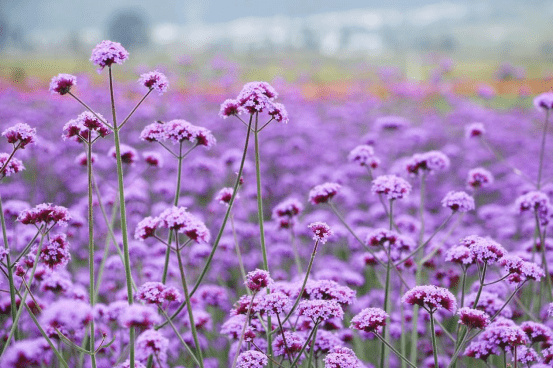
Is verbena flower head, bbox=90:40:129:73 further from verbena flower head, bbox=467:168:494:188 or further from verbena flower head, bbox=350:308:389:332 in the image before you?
verbena flower head, bbox=467:168:494:188

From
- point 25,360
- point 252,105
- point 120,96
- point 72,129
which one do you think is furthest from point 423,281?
point 120,96

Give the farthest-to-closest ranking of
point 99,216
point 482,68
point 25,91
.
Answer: point 482,68 < point 25,91 < point 99,216

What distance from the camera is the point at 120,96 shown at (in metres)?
11.2

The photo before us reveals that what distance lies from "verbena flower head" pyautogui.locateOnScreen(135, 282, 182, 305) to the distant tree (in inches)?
1083

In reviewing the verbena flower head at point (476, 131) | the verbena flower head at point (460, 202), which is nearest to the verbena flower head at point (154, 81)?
the verbena flower head at point (460, 202)

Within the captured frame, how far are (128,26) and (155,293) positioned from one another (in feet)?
97.7

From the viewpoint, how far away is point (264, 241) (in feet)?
6.60

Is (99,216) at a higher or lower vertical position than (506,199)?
lower

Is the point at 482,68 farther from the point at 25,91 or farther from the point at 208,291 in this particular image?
the point at 208,291

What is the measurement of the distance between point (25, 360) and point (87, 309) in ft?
0.75

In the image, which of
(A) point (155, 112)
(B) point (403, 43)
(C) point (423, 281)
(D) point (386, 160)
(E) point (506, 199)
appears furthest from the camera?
(B) point (403, 43)

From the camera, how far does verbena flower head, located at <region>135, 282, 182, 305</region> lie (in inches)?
73.1

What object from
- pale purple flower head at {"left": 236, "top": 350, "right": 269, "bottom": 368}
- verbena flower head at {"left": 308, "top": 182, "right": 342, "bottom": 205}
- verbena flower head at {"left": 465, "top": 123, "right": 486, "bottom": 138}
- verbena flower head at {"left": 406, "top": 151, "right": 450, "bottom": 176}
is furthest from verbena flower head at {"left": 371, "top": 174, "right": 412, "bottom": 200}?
verbena flower head at {"left": 465, "top": 123, "right": 486, "bottom": 138}

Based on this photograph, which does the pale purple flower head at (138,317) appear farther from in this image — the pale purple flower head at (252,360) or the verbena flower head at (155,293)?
the pale purple flower head at (252,360)
